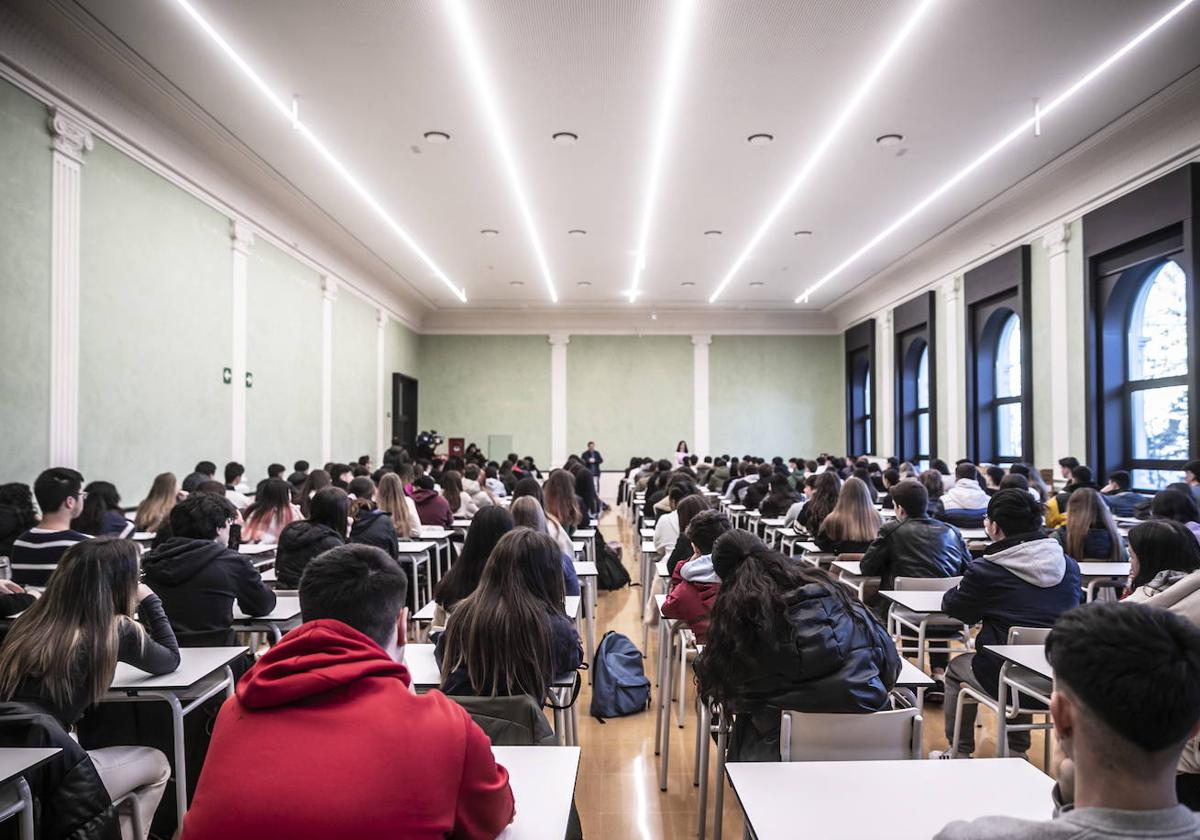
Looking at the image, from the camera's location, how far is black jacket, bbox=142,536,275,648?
3016 millimetres

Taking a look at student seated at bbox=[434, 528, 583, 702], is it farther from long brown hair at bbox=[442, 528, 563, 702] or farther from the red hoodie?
the red hoodie

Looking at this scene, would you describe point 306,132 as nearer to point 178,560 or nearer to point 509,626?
point 178,560

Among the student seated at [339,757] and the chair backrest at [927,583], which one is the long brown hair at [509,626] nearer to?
the student seated at [339,757]

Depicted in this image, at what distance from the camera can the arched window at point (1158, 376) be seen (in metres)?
6.98

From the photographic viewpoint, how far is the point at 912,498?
13.9 ft

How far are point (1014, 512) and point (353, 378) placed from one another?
34.5ft

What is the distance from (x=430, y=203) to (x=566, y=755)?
814cm

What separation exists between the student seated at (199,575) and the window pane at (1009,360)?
9666mm

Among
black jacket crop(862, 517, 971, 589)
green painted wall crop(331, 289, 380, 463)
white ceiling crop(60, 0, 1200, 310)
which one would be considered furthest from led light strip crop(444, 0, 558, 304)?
black jacket crop(862, 517, 971, 589)

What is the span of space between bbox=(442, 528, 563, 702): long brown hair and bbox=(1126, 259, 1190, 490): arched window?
6927mm

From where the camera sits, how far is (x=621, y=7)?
15.9ft

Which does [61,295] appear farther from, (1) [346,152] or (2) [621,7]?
(2) [621,7]

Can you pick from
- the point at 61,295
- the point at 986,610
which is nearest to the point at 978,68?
the point at 986,610

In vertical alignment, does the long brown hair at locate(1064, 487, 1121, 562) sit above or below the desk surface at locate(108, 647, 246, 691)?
above
